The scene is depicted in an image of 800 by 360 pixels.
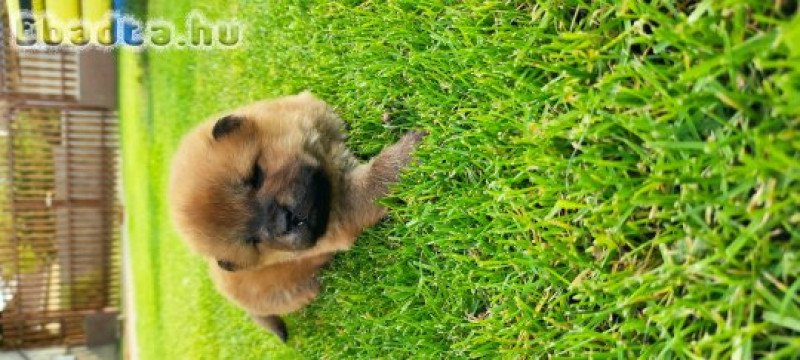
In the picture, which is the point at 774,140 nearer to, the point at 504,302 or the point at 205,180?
the point at 504,302

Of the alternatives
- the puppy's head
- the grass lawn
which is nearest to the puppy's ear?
the puppy's head

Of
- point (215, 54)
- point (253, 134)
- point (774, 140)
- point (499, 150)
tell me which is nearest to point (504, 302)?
point (499, 150)

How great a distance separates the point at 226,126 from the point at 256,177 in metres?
Result: 0.27

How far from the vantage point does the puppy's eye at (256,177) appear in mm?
3061

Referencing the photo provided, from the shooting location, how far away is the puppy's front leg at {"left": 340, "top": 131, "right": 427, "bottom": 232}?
2719 mm

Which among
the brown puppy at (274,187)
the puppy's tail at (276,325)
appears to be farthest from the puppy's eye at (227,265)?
the puppy's tail at (276,325)

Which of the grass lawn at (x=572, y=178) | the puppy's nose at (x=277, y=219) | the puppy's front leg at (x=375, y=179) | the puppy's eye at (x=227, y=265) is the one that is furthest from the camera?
the puppy's eye at (x=227, y=265)

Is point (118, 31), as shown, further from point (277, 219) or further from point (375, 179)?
point (375, 179)

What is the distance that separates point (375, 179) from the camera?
9.49ft

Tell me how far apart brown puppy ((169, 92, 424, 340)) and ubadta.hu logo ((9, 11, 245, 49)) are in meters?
3.32

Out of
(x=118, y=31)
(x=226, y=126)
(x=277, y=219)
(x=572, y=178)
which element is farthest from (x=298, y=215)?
(x=118, y=31)

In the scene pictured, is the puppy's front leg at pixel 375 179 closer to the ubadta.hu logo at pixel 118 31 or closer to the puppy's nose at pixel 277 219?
the puppy's nose at pixel 277 219

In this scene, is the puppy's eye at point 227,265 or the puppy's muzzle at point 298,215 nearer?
the puppy's muzzle at point 298,215

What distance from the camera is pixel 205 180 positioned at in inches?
121
